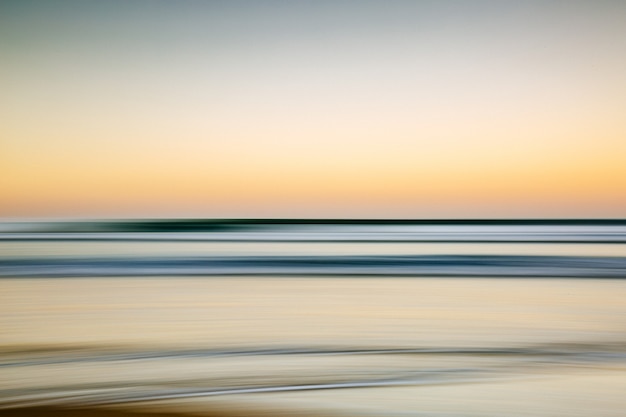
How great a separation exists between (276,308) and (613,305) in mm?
1782

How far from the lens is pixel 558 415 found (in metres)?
1.45

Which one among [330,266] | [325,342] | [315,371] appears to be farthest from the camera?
[330,266]

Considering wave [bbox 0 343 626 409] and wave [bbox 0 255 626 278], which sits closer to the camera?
wave [bbox 0 343 626 409]

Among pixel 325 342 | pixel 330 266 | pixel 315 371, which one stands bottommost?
pixel 315 371

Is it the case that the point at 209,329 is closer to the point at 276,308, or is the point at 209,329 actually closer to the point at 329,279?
the point at 276,308

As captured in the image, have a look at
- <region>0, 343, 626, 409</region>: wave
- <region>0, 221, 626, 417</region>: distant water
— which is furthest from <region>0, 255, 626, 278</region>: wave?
<region>0, 343, 626, 409</region>: wave

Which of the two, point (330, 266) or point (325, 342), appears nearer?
point (325, 342)

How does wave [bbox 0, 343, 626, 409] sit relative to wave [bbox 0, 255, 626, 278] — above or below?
below

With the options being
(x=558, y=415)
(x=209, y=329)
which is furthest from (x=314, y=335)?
(x=558, y=415)

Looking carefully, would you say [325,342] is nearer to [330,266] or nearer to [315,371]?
[315,371]

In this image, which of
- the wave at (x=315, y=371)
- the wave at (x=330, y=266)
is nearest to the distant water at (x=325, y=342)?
the wave at (x=315, y=371)

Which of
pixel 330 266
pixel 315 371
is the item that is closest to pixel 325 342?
pixel 315 371

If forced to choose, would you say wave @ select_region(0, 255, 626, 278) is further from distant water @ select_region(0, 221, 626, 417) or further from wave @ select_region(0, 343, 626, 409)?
wave @ select_region(0, 343, 626, 409)

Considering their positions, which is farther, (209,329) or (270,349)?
(209,329)
